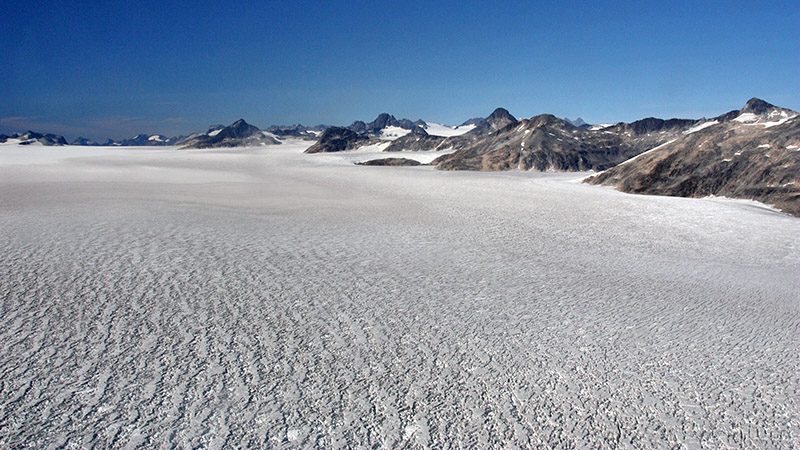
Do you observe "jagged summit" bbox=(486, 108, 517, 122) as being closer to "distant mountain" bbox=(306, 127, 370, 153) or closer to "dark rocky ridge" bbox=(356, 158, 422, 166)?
"distant mountain" bbox=(306, 127, 370, 153)

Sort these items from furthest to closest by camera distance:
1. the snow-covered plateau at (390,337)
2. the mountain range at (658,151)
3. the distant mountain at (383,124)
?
the distant mountain at (383,124) < the mountain range at (658,151) < the snow-covered plateau at (390,337)

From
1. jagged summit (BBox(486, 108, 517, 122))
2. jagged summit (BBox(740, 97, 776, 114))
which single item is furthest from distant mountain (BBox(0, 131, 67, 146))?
jagged summit (BBox(740, 97, 776, 114))

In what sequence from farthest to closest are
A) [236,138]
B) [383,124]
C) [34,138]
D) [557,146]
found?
[383,124]
[34,138]
[236,138]
[557,146]

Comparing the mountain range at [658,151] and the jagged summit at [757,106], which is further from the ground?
the jagged summit at [757,106]

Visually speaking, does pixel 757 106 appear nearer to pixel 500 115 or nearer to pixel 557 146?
pixel 557 146

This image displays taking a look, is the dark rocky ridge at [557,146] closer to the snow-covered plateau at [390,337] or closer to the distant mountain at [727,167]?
the distant mountain at [727,167]

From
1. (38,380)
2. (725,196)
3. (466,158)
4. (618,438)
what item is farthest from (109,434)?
(466,158)

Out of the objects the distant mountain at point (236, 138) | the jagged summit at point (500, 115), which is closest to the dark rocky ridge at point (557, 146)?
the jagged summit at point (500, 115)

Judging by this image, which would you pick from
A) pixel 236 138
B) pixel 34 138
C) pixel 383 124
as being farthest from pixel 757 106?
pixel 34 138
